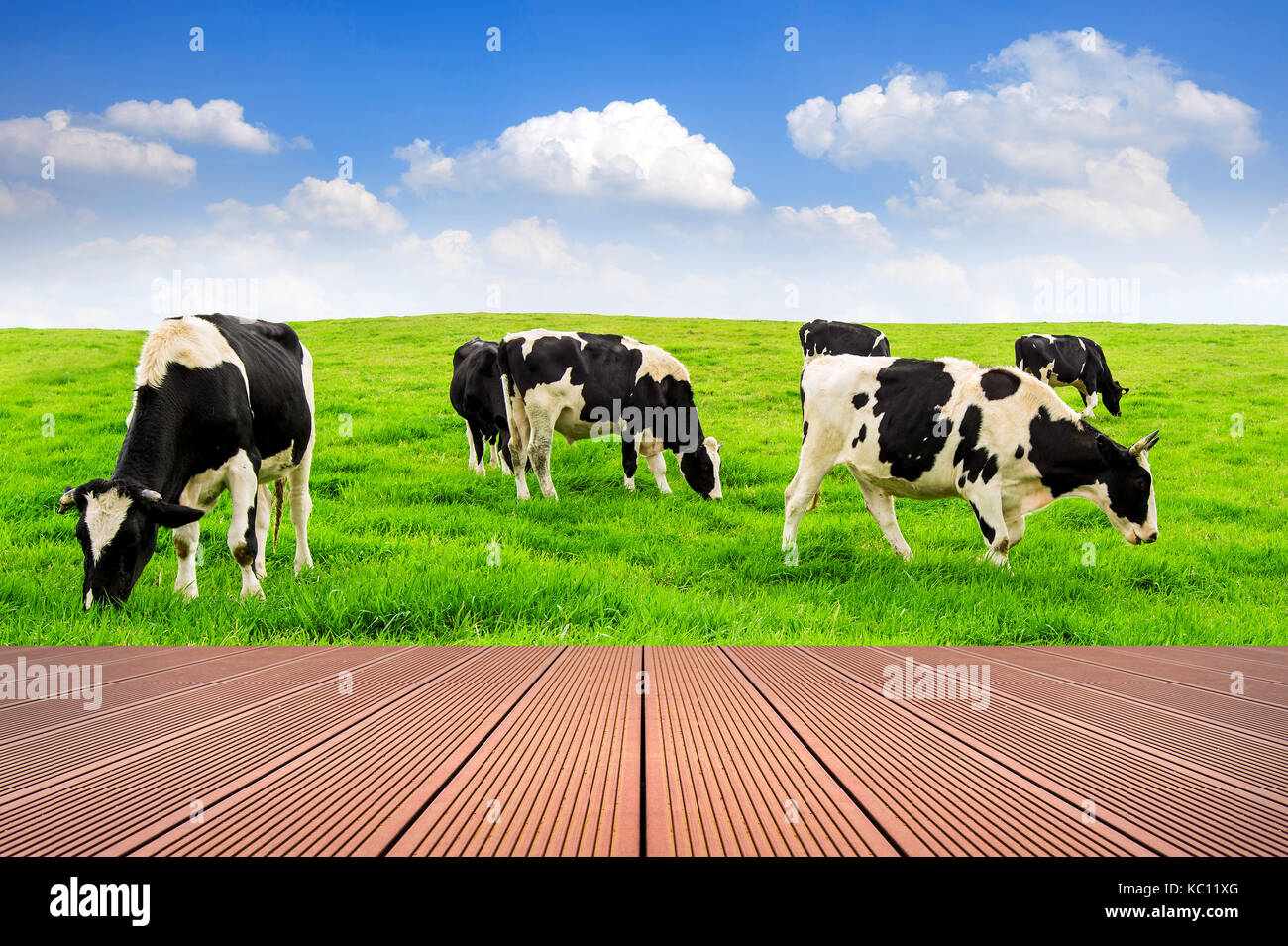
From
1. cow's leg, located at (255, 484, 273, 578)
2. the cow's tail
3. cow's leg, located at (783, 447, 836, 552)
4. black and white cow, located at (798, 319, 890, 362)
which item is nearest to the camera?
cow's leg, located at (255, 484, 273, 578)

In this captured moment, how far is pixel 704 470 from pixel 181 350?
21.9 ft

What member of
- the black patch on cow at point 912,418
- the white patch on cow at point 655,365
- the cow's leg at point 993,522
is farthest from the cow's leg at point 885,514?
the white patch on cow at point 655,365

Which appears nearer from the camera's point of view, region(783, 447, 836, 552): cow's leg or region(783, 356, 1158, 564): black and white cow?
region(783, 356, 1158, 564): black and white cow

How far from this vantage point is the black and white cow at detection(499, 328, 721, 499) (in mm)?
10672

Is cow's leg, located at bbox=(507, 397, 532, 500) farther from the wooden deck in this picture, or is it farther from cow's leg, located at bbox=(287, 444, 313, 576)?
the wooden deck

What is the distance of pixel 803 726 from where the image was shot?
5.71ft

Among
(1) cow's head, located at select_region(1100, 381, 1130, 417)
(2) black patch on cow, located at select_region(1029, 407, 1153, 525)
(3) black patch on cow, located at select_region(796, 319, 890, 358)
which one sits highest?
(3) black patch on cow, located at select_region(796, 319, 890, 358)

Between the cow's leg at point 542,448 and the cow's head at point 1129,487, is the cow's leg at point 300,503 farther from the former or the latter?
the cow's head at point 1129,487

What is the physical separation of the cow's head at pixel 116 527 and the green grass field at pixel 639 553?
240 mm

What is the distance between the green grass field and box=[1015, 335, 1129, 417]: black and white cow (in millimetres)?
816

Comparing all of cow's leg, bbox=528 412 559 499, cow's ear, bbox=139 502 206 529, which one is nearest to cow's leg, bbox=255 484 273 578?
cow's ear, bbox=139 502 206 529

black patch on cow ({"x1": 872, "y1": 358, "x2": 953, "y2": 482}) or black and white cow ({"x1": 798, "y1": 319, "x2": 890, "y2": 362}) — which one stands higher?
black and white cow ({"x1": 798, "y1": 319, "x2": 890, "y2": 362})

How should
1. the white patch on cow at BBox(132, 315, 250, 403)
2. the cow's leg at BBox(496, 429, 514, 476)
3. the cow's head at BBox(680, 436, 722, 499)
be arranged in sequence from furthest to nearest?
the cow's leg at BBox(496, 429, 514, 476) → the cow's head at BBox(680, 436, 722, 499) → the white patch on cow at BBox(132, 315, 250, 403)
